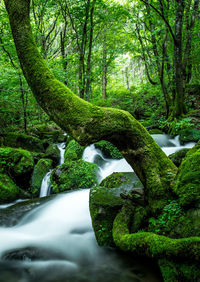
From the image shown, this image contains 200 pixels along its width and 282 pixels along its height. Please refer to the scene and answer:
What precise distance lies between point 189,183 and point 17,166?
6294 mm

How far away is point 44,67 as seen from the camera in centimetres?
289

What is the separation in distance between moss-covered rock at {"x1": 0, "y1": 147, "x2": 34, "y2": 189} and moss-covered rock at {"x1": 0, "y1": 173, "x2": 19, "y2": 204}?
0.91ft

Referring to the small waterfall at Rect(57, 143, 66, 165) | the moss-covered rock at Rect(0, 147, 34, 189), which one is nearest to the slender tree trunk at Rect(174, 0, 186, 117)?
the small waterfall at Rect(57, 143, 66, 165)

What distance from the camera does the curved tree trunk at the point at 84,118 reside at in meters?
2.68

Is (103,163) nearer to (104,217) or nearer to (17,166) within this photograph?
(17,166)

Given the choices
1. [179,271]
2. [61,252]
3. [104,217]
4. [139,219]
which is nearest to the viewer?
[179,271]

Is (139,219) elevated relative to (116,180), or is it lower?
lower

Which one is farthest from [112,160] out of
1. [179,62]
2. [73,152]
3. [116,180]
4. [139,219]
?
[139,219]

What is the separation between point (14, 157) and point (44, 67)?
5299 mm

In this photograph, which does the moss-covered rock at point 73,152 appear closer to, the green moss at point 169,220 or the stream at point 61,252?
the stream at point 61,252

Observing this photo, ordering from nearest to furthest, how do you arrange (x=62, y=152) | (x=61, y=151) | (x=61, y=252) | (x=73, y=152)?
(x=61, y=252)
(x=73, y=152)
(x=62, y=152)
(x=61, y=151)

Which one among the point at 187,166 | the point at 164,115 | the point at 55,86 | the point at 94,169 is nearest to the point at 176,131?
the point at 164,115

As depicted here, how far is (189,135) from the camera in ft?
28.5

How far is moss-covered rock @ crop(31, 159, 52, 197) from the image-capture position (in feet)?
23.1
